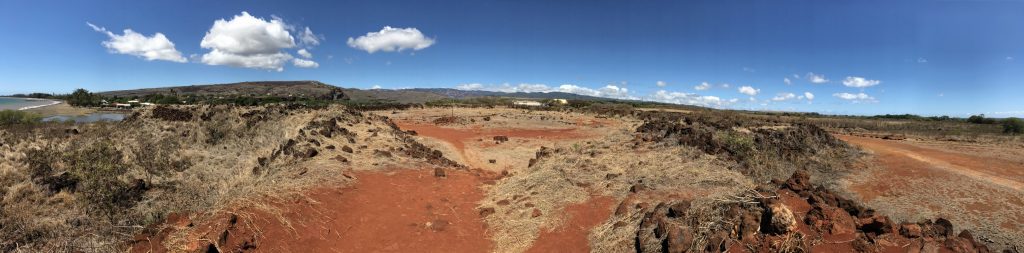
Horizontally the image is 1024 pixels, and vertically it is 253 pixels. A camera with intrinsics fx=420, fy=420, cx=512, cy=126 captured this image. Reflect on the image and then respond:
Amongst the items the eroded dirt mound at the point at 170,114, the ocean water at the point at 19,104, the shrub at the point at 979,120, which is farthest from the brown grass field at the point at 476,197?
the ocean water at the point at 19,104

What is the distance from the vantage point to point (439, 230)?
708 cm

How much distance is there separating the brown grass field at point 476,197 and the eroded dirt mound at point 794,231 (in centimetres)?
2

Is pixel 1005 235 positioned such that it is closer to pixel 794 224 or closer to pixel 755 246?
pixel 794 224

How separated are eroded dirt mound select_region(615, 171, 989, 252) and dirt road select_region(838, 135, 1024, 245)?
2.96 metres

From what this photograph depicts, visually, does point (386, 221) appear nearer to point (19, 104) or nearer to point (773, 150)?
point (773, 150)

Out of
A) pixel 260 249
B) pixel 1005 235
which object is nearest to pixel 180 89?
pixel 260 249

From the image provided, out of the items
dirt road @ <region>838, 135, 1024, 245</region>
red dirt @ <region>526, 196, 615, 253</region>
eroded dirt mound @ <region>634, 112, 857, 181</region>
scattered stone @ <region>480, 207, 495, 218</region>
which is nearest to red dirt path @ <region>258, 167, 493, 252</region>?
scattered stone @ <region>480, 207, 495, 218</region>

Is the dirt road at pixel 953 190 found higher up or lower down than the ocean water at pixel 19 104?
higher up

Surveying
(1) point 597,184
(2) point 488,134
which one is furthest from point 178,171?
(2) point 488,134

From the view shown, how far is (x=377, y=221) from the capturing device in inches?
287

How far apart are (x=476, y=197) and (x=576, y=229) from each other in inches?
113

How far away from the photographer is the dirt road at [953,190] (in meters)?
7.21

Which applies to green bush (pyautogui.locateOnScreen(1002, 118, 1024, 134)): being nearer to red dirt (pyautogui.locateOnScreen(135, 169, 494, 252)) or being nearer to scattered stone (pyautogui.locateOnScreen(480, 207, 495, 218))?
scattered stone (pyautogui.locateOnScreen(480, 207, 495, 218))

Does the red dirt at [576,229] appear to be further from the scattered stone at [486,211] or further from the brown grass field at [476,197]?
the scattered stone at [486,211]
